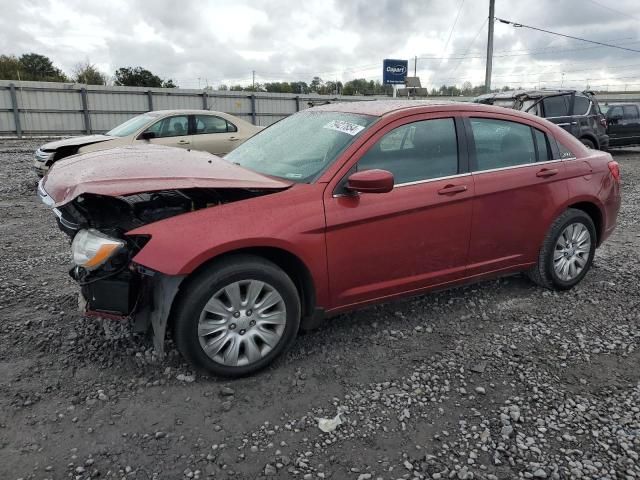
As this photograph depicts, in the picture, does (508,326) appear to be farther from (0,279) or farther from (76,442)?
(0,279)

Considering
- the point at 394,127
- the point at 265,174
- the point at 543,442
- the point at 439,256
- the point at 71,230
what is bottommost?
the point at 543,442

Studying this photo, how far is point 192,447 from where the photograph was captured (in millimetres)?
2506

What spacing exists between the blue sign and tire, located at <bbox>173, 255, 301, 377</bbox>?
24894 mm

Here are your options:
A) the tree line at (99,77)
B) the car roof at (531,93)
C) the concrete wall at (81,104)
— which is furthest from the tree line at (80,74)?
the car roof at (531,93)

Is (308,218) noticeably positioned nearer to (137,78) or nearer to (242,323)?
(242,323)

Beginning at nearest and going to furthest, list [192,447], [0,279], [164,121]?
1. [192,447]
2. [0,279]
3. [164,121]

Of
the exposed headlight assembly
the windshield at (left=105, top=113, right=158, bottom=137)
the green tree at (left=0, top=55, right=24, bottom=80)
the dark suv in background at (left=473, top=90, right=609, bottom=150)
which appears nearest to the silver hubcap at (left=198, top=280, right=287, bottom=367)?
the exposed headlight assembly

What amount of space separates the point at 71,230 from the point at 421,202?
7.56 ft

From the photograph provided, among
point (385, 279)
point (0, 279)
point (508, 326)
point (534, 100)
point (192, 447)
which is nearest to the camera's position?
point (192, 447)

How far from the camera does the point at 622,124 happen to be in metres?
15.1

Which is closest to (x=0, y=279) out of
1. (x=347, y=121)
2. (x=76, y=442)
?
(x=76, y=442)

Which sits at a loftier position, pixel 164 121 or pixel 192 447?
pixel 164 121

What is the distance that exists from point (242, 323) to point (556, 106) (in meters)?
11.1

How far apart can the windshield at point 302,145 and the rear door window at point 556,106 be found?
9.15m
